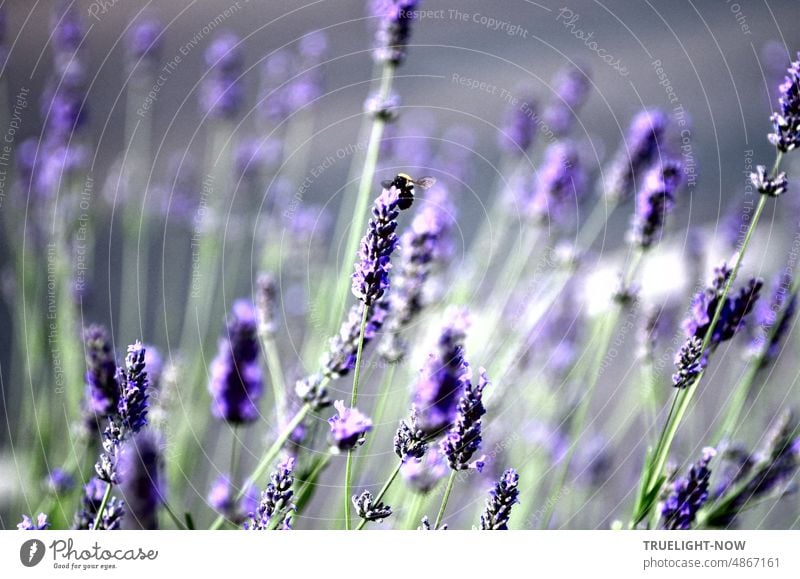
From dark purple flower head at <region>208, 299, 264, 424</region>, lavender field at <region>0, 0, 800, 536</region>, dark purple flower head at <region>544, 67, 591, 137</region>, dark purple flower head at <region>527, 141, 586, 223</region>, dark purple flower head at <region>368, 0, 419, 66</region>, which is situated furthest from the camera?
dark purple flower head at <region>544, 67, 591, 137</region>

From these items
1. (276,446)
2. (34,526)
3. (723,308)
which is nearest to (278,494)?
(276,446)

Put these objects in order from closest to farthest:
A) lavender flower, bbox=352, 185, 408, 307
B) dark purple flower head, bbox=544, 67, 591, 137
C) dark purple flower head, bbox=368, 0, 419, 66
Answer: lavender flower, bbox=352, 185, 408, 307 < dark purple flower head, bbox=368, 0, 419, 66 < dark purple flower head, bbox=544, 67, 591, 137

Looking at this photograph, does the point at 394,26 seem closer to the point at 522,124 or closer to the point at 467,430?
the point at 522,124

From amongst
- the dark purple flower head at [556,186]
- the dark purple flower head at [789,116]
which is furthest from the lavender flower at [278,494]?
the dark purple flower head at [789,116]

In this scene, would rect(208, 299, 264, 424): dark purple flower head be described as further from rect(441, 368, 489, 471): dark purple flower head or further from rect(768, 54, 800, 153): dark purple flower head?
rect(768, 54, 800, 153): dark purple flower head

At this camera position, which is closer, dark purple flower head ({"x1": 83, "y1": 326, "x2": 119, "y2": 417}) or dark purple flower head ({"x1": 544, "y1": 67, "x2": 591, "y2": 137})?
dark purple flower head ({"x1": 83, "y1": 326, "x2": 119, "y2": 417})

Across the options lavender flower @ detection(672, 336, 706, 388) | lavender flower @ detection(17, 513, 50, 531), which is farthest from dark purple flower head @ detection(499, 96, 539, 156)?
lavender flower @ detection(17, 513, 50, 531)
